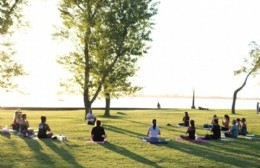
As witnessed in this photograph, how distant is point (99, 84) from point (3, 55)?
40.7 ft

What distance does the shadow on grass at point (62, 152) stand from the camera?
70.9 feet

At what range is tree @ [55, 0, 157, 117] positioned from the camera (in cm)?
4994

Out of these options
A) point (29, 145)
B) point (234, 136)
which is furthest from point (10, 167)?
point (234, 136)

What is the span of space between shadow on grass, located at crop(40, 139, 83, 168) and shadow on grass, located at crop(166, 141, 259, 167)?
22.7 feet

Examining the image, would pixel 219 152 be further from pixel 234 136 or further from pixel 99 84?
pixel 99 84

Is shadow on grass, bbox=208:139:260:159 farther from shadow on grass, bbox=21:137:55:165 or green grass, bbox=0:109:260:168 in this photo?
shadow on grass, bbox=21:137:55:165

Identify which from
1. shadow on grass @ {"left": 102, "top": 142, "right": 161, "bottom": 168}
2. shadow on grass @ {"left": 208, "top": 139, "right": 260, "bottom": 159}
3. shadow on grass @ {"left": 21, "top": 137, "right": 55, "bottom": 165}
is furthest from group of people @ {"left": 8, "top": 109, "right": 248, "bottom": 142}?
shadow on grass @ {"left": 208, "top": 139, "right": 260, "bottom": 159}

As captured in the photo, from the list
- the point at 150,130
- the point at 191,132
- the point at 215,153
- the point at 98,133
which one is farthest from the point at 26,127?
the point at 215,153

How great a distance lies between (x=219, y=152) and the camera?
26.5 m

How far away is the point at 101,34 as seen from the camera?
50156 millimetres

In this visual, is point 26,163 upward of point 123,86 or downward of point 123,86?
downward

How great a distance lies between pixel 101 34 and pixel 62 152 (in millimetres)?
27212

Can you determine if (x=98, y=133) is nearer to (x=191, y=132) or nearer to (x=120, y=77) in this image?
(x=191, y=132)

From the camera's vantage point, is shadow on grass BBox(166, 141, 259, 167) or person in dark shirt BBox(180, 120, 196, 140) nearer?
shadow on grass BBox(166, 141, 259, 167)
